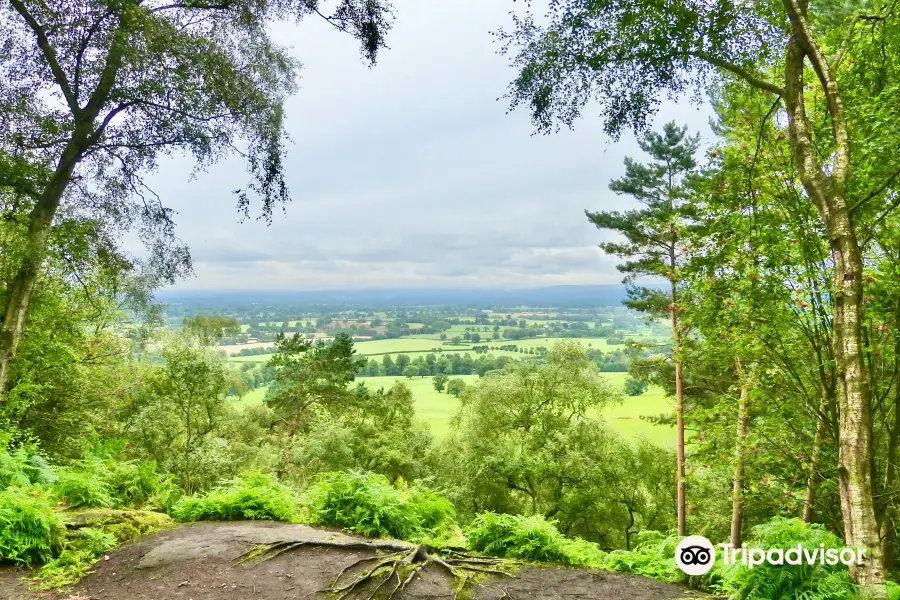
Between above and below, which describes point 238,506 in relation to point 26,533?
below

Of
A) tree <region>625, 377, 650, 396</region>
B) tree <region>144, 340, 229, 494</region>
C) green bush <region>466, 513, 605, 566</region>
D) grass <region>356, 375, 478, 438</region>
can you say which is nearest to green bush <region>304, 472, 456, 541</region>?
green bush <region>466, 513, 605, 566</region>

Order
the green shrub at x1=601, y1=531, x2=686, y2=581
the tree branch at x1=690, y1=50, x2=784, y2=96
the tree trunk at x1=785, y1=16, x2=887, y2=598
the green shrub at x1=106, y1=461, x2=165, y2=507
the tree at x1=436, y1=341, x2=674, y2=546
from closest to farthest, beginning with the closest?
the tree trunk at x1=785, y1=16, x2=887, y2=598 → the tree branch at x1=690, y1=50, x2=784, y2=96 → the green shrub at x1=601, y1=531, x2=686, y2=581 → the green shrub at x1=106, y1=461, x2=165, y2=507 → the tree at x1=436, y1=341, x2=674, y2=546

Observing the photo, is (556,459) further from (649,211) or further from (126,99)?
(126,99)

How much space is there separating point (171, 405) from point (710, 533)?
18998 mm

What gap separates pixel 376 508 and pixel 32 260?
248 inches

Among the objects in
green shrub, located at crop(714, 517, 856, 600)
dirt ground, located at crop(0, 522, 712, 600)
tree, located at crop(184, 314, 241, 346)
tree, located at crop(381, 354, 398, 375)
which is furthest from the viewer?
tree, located at crop(381, 354, 398, 375)

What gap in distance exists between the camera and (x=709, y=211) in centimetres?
711

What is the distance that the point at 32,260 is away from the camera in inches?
265

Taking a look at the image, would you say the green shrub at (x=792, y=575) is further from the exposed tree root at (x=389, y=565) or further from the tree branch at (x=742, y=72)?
the tree branch at (x=742, y=72)

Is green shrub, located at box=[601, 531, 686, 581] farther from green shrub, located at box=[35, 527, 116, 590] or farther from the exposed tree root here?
green shrub, located at box=[35, 527, 116, 590]

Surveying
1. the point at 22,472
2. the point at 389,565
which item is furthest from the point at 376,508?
the point at 22,472

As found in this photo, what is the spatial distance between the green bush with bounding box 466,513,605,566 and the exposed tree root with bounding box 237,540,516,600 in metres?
0.40

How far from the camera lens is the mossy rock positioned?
5.84 meters

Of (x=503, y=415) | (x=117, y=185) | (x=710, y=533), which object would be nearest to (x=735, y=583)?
(x=117, y=185)
